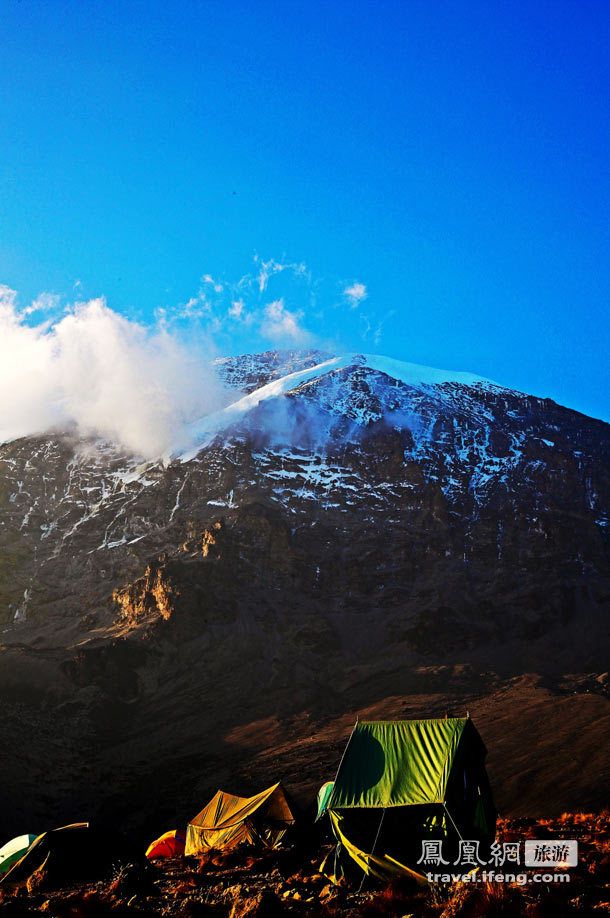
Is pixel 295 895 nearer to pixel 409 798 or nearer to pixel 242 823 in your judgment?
pixel 409 798

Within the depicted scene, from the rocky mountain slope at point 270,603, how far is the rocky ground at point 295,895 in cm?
3972

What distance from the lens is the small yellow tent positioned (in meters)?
33.8

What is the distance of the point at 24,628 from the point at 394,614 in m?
75.9

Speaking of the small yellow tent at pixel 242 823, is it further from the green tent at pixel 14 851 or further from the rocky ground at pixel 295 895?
the green tent at pixel 14 851

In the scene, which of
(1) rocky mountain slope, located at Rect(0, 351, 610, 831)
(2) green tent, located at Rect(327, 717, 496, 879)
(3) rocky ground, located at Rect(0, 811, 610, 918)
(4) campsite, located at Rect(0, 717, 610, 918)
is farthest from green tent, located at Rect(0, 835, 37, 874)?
(1) rocky mountain slope, located at Rect(0, 351, 610, 831)

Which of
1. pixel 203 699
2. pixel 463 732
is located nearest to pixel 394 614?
pixel 203 699

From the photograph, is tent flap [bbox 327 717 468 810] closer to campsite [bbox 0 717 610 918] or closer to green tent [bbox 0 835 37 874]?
campsite [bbox 0 717 610 918]

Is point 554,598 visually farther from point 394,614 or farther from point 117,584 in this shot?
point 117,584

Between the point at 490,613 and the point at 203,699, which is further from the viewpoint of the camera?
the point at 490,613

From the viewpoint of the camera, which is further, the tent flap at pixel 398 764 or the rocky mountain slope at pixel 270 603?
the rocky mountain slope at pixel 270 603

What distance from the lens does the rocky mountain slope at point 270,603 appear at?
8769cm

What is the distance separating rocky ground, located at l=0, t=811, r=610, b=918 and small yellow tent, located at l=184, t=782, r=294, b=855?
7205 millimetres

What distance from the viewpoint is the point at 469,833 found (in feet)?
72.9

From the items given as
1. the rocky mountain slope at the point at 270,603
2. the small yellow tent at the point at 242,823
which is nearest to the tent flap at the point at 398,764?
the small yellow tent at the point at 242,823
